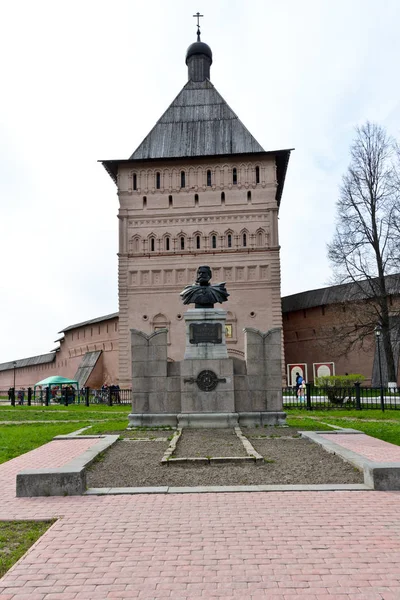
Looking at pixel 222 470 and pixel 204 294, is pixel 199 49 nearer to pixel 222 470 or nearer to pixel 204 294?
pixel 204 294

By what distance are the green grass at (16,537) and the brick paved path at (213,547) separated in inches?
3.6

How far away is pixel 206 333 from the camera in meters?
13.6

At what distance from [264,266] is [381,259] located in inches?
348

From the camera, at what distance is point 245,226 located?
3947 centimetres

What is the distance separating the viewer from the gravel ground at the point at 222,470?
680 centimetres

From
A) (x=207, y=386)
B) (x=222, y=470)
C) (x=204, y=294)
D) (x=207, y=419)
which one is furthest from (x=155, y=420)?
(x=222, y=470)

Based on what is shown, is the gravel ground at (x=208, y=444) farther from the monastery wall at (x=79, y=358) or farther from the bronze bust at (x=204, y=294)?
the monastery wall at (x=79, y=358)

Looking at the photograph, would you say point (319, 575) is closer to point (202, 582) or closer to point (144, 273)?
point (202, 582)

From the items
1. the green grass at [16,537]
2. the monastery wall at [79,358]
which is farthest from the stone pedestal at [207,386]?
the monastery wall at [79,358]

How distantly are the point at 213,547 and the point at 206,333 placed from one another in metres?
9.33

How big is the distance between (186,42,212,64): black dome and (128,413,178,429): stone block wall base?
45.1 metres

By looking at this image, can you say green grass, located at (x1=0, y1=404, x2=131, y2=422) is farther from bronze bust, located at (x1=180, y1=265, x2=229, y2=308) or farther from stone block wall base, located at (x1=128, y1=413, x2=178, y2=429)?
bronze bust, located at (x1=180, y1=265, x2=229, y2=308)

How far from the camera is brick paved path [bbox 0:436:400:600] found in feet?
11.8

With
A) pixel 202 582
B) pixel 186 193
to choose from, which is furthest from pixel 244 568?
pixel 186 193
